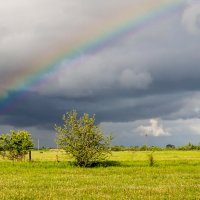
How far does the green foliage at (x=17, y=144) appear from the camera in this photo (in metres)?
68.4

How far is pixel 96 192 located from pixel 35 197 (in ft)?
13.0

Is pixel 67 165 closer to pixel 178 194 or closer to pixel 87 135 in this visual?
pixel 87 135

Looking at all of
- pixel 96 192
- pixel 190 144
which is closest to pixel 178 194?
pixel 96 192

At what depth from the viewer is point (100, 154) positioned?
56.1m

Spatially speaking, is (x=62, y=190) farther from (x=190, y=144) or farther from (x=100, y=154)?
(x=190, y=144)

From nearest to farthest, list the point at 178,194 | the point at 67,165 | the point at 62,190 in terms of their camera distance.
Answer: the point at 178,194 < the point at 62,190 < the point at 67,165

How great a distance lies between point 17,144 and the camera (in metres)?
68.9

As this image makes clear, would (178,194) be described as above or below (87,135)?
below

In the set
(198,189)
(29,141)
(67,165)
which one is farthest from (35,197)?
(29,141)

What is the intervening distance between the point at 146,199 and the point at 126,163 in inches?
1495

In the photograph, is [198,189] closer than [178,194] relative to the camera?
No

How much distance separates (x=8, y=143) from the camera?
69.4m

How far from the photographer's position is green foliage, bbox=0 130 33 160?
68.4m

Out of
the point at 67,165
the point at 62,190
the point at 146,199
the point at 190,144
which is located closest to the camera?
the point at 146,199
